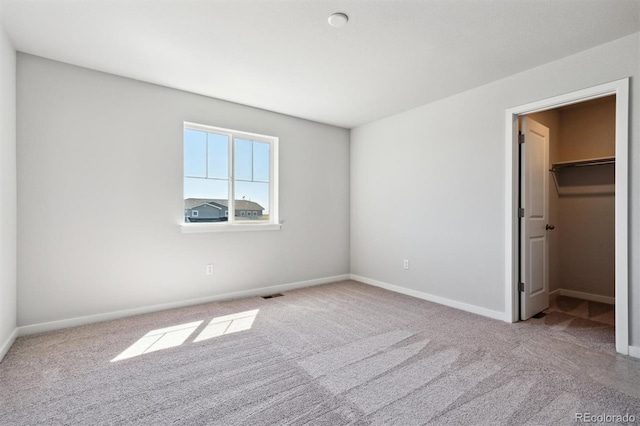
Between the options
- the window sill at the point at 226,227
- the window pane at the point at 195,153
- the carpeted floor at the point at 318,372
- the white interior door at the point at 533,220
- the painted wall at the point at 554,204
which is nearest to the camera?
the carpeted floor at the point at 318,372

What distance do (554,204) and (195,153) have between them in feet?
15.3

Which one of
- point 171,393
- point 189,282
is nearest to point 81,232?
point 189,282

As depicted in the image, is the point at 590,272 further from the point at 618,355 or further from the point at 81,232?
the point at 81,232

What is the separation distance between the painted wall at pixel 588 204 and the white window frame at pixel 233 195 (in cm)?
388

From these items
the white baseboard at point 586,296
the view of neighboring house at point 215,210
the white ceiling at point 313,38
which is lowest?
the white baseboard at point 586,296

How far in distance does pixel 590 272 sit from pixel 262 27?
185 inches

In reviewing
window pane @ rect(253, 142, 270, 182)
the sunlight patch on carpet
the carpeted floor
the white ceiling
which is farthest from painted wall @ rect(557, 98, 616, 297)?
the sunlight patch on carpet

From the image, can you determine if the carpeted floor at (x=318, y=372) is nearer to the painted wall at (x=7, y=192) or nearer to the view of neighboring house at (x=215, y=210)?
the painted wall at (x=7, y=192)

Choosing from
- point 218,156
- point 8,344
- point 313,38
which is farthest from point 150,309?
point 313,38

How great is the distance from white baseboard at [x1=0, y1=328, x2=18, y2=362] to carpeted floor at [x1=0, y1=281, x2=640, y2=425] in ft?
0.16

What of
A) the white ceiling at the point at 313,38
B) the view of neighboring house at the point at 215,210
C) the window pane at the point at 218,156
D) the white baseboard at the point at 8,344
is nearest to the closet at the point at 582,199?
the white ceiling at the point at 313,38

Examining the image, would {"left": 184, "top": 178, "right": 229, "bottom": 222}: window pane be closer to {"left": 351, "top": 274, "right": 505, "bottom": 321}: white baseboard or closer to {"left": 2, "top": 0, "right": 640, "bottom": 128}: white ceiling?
{"left": 2, "top": 0, "right": 640, "bottom": 128}: white ceiling

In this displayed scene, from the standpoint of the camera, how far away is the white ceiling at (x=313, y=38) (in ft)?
6.72

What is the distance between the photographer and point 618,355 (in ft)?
7.62
